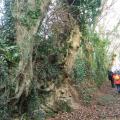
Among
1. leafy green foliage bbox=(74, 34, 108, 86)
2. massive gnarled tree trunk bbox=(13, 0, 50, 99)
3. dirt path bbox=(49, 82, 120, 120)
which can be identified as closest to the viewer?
massive gnarled tree trunk bbox=(13, 0, 50, 99)

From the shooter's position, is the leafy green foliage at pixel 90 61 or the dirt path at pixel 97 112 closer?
the dirt path at pixel 97 112

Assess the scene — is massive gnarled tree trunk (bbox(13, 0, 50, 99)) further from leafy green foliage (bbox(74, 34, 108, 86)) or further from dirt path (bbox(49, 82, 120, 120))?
leafy green foliage (bbox(74, 34, 108, 86))

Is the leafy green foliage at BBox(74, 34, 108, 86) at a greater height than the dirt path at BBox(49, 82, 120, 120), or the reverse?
the leafy green foliage at BBox(74, 34, 108, 86)

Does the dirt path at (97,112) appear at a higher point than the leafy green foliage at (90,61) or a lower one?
lower

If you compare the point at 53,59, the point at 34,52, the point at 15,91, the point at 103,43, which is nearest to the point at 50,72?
the point at 53,59

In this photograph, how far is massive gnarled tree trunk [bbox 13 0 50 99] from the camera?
1262 centimetres

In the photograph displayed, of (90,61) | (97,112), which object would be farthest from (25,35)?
(90,61)

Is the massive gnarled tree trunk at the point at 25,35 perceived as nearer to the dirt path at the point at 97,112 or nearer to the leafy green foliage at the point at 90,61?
the dirt path at the point at 97,112

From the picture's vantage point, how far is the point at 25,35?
1268cm

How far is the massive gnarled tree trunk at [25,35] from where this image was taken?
41.4ft

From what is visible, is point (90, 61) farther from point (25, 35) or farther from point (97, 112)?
point (25, 35)

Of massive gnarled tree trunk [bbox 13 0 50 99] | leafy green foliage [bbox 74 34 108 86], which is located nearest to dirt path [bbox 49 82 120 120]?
leafy green foliage [bbox 74 34 108 86]

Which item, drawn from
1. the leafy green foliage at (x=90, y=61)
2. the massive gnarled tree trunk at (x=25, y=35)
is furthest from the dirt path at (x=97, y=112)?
the massive gnarled tree trunk at (x=25, y=35)

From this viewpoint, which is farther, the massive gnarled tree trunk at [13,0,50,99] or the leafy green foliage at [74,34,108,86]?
the leafy green foliage at [74,34,108,86]
